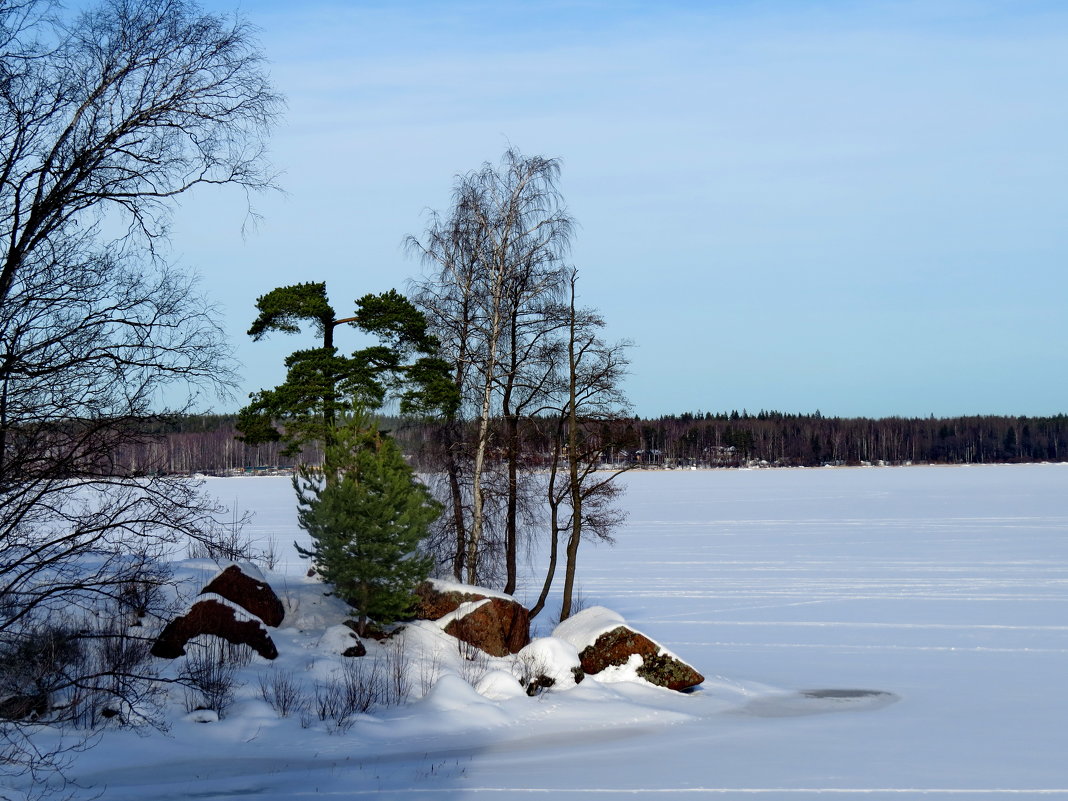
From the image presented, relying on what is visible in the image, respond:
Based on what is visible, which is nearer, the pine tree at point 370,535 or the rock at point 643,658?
the rock at point 643,658

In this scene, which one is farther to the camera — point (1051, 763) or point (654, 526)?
point (654, 526)

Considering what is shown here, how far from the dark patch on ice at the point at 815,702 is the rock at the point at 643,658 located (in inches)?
49.5

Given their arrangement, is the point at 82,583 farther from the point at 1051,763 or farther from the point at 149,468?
the point at 1051,763

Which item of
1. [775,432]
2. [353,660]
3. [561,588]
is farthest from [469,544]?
[775,432]

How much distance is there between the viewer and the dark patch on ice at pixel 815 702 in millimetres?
15656

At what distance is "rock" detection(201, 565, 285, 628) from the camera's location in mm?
17062

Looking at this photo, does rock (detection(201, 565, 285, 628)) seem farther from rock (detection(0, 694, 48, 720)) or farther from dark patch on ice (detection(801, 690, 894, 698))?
dark patch on ice (detection(801, 690, 894, 698))

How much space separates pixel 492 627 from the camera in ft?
61.0

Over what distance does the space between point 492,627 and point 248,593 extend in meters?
4.24

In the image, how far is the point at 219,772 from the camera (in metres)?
12.0

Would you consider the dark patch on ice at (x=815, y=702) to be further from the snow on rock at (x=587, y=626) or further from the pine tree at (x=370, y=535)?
the pine tree at (x=370, y=535)

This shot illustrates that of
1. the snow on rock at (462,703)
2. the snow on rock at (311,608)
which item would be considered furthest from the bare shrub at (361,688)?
the snow on rock at (311,608)

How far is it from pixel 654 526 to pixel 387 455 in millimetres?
31742

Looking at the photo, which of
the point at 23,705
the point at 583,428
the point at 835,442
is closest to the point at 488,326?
the point at 583,428
